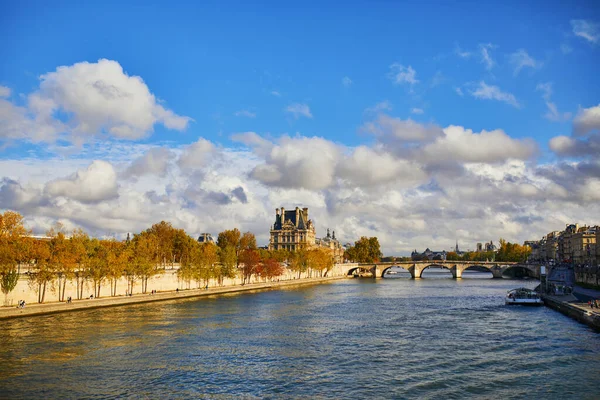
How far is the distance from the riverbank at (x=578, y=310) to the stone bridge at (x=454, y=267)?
303ft

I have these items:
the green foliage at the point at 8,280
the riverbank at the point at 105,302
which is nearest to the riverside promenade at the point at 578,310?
the riverbank at the point at 105,302

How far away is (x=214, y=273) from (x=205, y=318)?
4558 centimetres

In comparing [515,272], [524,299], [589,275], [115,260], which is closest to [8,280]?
[115,260]

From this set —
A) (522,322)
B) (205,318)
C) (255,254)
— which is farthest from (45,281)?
(255,254)

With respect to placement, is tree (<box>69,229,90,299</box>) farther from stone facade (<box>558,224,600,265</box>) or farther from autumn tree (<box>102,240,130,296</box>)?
stone facade (<box>558,224,600,265</box>)

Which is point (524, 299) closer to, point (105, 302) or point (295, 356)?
point (295, 356)

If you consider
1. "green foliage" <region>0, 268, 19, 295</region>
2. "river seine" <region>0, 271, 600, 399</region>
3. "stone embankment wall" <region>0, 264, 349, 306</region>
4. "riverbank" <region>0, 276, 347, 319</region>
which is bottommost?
"river seine" <region>0, 271, 600, 399</region>

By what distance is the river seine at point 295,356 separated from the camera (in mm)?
28234

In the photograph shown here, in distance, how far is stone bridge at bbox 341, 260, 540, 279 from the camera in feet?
529

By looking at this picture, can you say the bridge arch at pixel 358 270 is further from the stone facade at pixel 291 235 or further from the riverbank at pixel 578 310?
the riverbank at pixel 578 310

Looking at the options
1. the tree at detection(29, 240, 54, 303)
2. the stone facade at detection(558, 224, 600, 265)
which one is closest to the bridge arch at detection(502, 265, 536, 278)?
the stone facade at detection(558, 224, 600, 265)

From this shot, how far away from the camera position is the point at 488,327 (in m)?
50.5

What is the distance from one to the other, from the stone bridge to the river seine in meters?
106

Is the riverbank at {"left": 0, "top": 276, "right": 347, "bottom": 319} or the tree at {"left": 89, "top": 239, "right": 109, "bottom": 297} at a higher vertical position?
the tree at {"left": 89, "top": 239, "right": 109, "bottom": 297}
